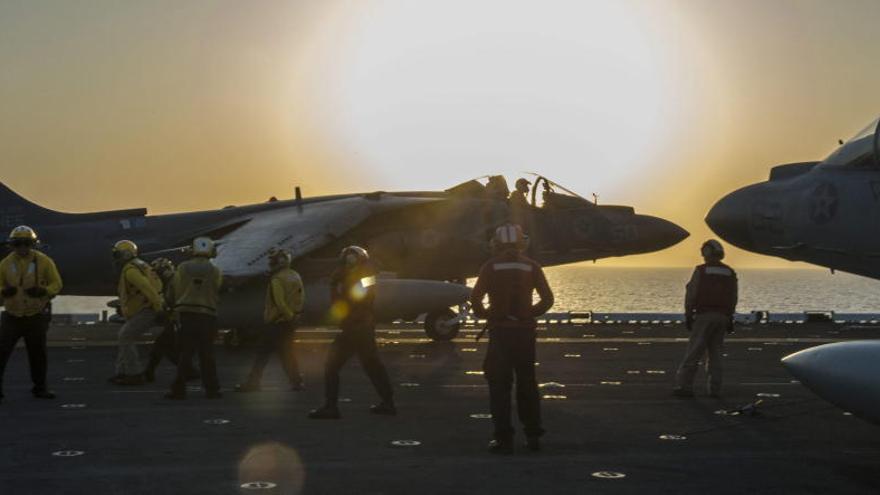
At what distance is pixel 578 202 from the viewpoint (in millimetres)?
26250

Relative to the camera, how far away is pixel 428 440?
403 inches

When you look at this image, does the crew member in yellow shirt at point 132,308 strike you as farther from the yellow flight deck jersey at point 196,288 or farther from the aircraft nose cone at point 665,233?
the aircraft nose cone at point 665,233

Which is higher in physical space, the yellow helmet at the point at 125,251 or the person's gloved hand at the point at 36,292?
the yellow helmet at the point at 125,251

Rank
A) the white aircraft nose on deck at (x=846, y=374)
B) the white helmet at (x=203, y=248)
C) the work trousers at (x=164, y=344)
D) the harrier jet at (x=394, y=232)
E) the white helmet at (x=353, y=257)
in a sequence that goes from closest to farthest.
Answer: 1. the white aircraft nose on deck at (x=846, y=374)
2. the white helmet at (x=353, y=257)
3. the white helmet at (x=203, y=248)
4. the work trousers at (x=164, y=344)
5. the harrier jet at (x=394, y=232)

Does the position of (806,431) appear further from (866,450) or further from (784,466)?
(784,466)

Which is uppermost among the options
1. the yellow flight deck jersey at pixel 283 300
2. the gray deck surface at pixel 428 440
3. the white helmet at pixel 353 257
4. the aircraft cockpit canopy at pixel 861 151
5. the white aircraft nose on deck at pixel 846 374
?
the aircraft cockpit canopy at pixel 861 151

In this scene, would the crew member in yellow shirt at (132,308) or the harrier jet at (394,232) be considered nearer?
the crew member in yellow shirt at (132,308)

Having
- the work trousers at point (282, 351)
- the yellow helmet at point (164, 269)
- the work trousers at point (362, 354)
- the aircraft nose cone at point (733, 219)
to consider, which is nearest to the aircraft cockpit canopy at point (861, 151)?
the aircraft nose cone at point (733, 219)

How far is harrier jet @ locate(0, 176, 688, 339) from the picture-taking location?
22984 millimetres

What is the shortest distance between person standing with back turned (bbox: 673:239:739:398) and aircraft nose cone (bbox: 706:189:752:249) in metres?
1.23

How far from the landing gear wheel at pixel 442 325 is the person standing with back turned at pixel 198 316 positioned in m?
9.97

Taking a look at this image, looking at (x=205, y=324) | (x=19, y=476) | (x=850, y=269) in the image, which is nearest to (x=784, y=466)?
(x=850, y=269)

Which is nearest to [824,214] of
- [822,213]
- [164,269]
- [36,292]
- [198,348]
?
[822,213]

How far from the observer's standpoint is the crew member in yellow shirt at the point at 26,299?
44.2ft
